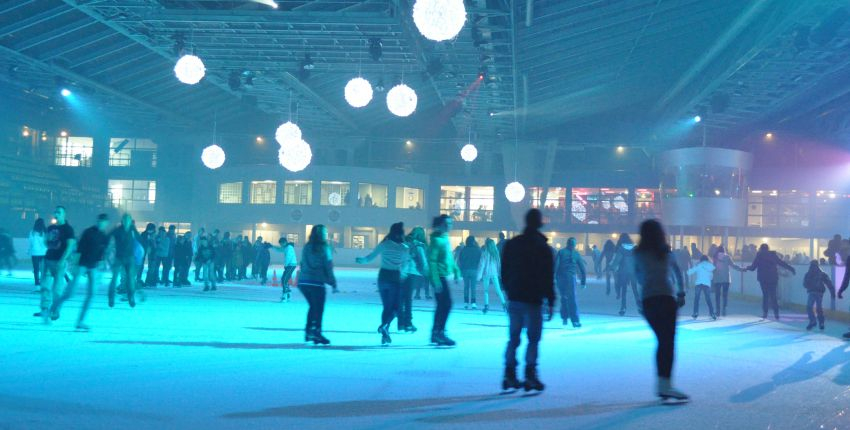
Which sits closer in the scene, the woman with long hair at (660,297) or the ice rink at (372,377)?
the ice rink at (372,377)

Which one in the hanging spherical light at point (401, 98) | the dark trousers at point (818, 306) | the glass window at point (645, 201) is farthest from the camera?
the glass window at point (645, 201)

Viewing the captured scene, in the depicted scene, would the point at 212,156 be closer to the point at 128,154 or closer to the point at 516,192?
the point at 516,192

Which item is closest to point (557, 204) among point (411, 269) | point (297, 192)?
point (297, 192)

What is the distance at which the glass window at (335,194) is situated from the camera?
150ft

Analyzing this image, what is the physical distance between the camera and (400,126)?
45.1 m

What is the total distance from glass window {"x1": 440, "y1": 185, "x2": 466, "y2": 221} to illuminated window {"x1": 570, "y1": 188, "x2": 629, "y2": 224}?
20.9 ft

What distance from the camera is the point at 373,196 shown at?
4672 cm

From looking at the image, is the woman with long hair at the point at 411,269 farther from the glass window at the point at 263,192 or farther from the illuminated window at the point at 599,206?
the glass window at the point at 263,192

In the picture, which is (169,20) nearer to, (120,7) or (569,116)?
(120,7)

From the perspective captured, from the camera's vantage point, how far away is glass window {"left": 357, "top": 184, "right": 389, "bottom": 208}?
152ft

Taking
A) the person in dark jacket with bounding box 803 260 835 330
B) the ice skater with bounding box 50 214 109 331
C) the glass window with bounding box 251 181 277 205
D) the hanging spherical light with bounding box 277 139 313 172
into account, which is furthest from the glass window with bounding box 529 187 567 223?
the ice skater with bounding box 50 214 109 331

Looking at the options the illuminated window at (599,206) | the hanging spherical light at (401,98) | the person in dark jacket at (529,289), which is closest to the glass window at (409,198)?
the illuminated window at (599,206)

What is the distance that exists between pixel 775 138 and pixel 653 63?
18167mm

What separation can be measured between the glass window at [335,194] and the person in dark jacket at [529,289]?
3932cm
